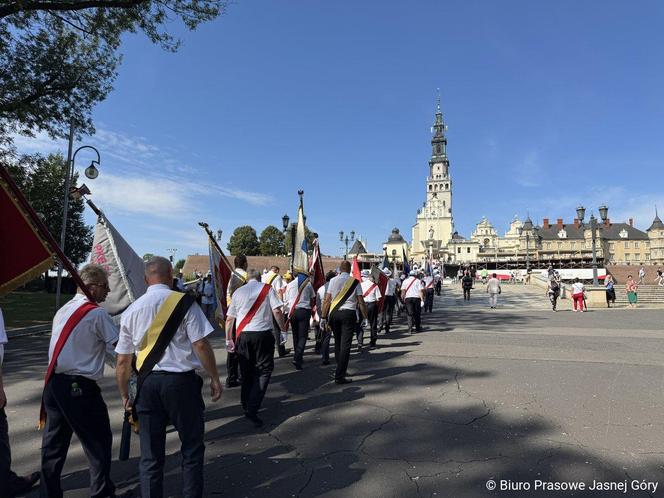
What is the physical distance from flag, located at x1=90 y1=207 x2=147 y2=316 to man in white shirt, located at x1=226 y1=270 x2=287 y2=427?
130 centimetres

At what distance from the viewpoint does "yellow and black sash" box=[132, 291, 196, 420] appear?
304 centimetres

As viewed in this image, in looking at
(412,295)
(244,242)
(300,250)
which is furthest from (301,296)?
(244,242)

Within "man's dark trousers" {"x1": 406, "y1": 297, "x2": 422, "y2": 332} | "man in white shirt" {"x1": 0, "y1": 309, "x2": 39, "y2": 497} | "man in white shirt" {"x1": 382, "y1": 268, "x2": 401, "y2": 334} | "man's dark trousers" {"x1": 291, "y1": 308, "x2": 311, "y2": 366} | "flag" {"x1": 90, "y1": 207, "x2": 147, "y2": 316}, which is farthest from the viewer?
"man in white shirt" {"x1": 382, "y1": 268, "x2": 401, "y2": 334}

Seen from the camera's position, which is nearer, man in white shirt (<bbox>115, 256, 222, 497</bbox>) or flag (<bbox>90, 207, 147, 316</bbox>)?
man in white shirt (<bbox>115, 256, 222, 497</bbox>)

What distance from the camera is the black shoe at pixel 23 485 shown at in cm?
356

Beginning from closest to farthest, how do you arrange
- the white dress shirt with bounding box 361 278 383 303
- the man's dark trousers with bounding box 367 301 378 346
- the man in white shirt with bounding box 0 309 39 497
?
the man in white shirt with bounding box 0 309 39 497 < the man's dark trousers with bounding box 367 301 378 346 < the white dress shirt with bounding box 361 278 383 303

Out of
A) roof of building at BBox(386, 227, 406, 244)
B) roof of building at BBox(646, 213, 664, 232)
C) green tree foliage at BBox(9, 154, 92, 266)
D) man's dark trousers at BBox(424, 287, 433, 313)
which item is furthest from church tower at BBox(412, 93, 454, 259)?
man's dark trousers at BBox(424, 287, 433, 313)

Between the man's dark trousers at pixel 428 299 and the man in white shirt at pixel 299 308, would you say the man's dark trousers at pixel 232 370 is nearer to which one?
the man in white shirt at pixel 299 308

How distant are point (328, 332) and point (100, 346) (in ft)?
16.1

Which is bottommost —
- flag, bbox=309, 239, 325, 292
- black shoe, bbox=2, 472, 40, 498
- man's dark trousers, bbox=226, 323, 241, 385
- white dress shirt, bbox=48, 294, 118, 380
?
black shoe, bbox=2, 472, 40, 498

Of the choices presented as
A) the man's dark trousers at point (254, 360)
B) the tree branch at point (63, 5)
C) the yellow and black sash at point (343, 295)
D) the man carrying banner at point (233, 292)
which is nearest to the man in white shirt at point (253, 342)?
the man's dark trousers at point (254, 360)

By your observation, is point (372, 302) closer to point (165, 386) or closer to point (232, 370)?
point (232, 370)

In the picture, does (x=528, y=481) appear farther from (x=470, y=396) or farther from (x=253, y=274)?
(x=253, y=274)

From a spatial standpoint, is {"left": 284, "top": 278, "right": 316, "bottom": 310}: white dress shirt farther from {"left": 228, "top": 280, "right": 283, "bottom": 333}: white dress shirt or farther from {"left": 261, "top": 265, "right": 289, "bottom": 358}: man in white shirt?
{"left": 228, "top": 280, "right": 283, "bottom": 333}: white dress shirt
